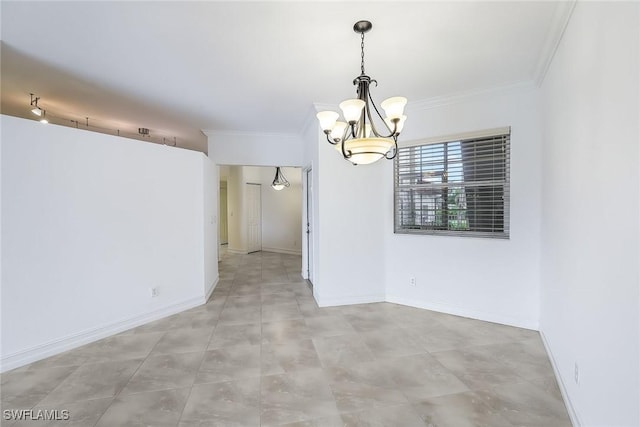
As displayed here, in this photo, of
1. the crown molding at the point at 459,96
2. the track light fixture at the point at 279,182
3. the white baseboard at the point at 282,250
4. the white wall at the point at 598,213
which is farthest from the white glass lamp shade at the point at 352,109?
the white baseboard at the point at 282,250

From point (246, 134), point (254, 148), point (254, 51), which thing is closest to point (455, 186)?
point (254, 51)

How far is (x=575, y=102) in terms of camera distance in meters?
1.88

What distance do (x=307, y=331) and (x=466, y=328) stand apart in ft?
→ 5.91

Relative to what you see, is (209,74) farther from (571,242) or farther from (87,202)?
(571,242)

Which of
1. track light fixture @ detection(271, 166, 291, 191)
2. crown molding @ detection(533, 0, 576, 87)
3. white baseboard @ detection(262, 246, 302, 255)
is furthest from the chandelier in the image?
white baseboard @ detection(262, 246, 302, 255)

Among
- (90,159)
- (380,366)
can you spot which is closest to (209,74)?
(90,159)

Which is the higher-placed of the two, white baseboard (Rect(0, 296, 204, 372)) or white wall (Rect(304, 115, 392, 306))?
white wall (Rect(304, 115, 392, 306))

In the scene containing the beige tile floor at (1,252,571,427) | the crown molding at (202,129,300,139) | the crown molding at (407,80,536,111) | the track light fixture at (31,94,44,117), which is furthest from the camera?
the crown molding at (202,129,300,139)

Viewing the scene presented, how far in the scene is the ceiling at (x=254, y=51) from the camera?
6.57 feet

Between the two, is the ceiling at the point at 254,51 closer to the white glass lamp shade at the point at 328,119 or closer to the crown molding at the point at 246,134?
the white glass lamp shade at the point at 328,119

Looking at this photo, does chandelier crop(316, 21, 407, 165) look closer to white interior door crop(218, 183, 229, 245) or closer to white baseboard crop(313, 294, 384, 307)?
white baseboard crop(313, 294, 384, 307)

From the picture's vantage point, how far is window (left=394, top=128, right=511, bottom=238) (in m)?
3.34

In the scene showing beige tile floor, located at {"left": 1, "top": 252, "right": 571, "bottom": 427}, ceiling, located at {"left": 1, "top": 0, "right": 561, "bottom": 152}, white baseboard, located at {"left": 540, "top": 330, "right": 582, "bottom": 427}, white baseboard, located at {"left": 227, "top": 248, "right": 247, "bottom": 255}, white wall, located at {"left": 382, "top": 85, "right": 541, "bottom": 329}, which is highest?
ceiling, located at {"left": 1, "top": 0, "right": 561, "bottom": 152}

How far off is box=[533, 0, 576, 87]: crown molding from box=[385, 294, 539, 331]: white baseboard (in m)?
2.58
